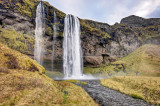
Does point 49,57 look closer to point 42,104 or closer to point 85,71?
point 85,71

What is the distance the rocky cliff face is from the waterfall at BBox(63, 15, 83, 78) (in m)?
3.30

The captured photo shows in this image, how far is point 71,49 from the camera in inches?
2479

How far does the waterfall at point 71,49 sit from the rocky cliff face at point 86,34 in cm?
330

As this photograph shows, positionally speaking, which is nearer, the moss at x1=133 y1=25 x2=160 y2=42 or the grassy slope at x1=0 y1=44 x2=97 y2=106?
the grassy slope at x1=0 y1=44 x2=97 y2=106

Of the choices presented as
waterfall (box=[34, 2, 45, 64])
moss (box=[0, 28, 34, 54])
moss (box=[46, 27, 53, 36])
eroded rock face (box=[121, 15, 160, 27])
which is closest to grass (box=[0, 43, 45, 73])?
moss (box=[0, 28, 34, 54])

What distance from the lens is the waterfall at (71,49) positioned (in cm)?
6122

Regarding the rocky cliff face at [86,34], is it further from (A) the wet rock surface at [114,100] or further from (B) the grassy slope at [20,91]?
(A) the wet rock surface at [114,100]

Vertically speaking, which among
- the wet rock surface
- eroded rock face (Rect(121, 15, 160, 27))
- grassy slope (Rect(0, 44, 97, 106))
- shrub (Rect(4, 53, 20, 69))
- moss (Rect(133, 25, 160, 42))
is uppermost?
eroded rock face (Rect(121, 15, 160, 27))

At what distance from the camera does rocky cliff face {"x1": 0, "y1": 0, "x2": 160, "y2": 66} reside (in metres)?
47.0

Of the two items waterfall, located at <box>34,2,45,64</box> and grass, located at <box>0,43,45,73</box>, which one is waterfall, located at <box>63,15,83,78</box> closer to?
waterfall, located at <box>34,2,45,64</box>

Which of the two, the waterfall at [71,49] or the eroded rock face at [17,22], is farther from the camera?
the waterfall at [71,49]

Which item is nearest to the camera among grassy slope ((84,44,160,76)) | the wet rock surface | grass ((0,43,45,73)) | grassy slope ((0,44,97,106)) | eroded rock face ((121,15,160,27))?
grassy slope ((0,44,97,106))

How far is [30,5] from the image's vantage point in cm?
5422

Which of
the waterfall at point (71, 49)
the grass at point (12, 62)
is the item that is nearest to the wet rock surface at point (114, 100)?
the grass at point (12, 62)
